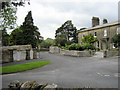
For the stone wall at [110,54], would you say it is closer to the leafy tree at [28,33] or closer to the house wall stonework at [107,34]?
the house wall stonework at [107,34]

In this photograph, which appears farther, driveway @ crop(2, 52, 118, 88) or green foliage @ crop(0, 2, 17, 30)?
green foliage @ crop(0, 2, 17, 30)

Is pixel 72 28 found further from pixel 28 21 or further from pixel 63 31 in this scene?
pixel 28 21

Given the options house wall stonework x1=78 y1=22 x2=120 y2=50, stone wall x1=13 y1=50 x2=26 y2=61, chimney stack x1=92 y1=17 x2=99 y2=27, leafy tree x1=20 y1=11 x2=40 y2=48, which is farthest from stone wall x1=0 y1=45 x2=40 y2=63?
chimney stack x1=92 y1=17 x2=99 y2=27

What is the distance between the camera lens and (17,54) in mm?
14211

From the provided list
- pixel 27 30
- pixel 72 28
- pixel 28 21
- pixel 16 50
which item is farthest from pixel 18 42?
pixel 72 28

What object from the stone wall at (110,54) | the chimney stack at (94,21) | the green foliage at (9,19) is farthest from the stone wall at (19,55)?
the chimney stack at (94,21)

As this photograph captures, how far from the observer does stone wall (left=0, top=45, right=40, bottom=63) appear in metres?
13.2

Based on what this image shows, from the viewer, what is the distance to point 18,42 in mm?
34625

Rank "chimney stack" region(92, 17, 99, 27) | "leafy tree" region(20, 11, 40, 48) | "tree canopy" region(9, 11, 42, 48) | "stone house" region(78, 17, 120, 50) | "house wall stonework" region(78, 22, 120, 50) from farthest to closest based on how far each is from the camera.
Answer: "chimney stack" region(92, 17, 99, 27) → "leafy tree" region(20, 11, 40, 48) → "tree canopy" region(9, 11, 42, 48) → "house wall stonework" region(78, 22, 120, 50) → "stone house" region(78, 17, 120, 50)

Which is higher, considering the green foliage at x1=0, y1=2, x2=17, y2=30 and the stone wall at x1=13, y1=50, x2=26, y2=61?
the green foliage at x1=0, y1=2, x2=17, y2=30

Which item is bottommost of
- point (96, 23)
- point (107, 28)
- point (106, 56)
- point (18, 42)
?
point (106, 56)

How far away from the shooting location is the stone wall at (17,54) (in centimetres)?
1323

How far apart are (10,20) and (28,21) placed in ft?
81.6

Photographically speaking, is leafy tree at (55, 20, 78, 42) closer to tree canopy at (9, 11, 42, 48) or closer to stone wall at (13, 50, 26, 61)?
tree canopy at (9, 11, 42, 48)
